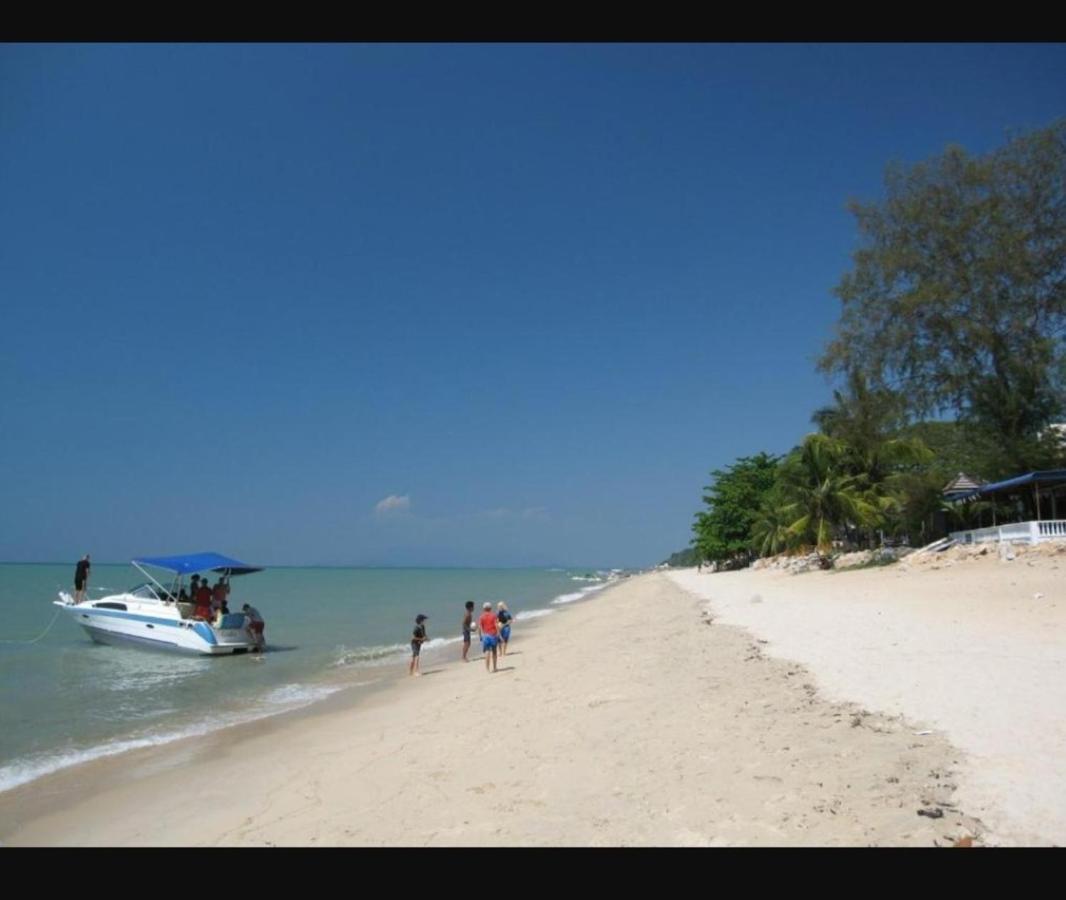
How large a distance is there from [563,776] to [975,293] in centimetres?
2803

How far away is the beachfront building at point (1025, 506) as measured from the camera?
20.3m

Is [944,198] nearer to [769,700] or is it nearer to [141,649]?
[769,700]

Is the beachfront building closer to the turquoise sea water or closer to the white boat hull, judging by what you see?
the turquoise sea water

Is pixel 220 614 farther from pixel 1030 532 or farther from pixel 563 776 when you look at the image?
pixel 1030 532

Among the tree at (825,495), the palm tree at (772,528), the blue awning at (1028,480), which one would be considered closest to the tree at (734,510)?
the palm tree at (772,528)

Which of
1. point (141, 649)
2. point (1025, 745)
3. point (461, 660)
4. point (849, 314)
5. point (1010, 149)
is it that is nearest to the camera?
point (1025, 745)

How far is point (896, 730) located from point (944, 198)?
27638mm

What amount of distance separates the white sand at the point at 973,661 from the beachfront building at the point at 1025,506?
1.58 metres

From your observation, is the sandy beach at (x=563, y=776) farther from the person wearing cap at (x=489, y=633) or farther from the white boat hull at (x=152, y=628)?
the white boat hull at (x=152, y=628)

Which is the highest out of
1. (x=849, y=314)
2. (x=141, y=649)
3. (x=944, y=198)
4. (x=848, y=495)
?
(x=944, y=198)

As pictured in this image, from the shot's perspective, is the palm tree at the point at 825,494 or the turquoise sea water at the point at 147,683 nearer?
the turquoise sea water at the point at 147,683

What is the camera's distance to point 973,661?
28.8 feet

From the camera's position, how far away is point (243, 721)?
11773mm
